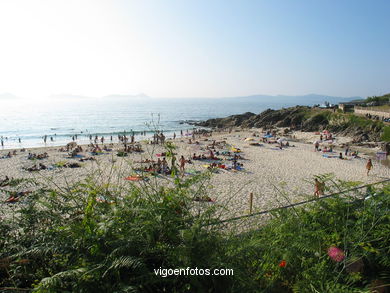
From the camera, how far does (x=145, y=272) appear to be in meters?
2.21

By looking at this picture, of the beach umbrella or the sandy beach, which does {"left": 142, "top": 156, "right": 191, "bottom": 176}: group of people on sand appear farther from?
the beach umbrella

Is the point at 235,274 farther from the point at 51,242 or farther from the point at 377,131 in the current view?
the point at 377,131

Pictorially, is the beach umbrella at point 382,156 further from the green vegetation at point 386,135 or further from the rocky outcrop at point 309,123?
the rocky outcrop at point 309,123

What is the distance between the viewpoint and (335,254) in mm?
2902

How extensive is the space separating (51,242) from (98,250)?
1.70 ft

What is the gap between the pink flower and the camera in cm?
286

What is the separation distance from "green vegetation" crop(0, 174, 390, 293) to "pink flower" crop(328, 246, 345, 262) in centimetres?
1

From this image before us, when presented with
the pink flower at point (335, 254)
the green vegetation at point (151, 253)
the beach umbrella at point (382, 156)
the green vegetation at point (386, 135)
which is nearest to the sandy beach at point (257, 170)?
the beach umbrella at point (382, 156)

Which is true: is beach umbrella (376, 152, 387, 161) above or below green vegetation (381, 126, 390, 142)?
below

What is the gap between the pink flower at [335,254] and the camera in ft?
9.37

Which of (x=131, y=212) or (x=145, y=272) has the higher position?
(x=131, y=212)

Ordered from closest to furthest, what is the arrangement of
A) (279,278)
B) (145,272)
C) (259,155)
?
(145,272) < (279,278) < (259,155)

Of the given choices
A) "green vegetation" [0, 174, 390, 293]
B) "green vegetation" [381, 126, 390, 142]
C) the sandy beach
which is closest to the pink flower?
"green vegetation" [0, 174, 390, 293]

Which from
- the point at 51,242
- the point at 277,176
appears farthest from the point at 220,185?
the point at 51,242
